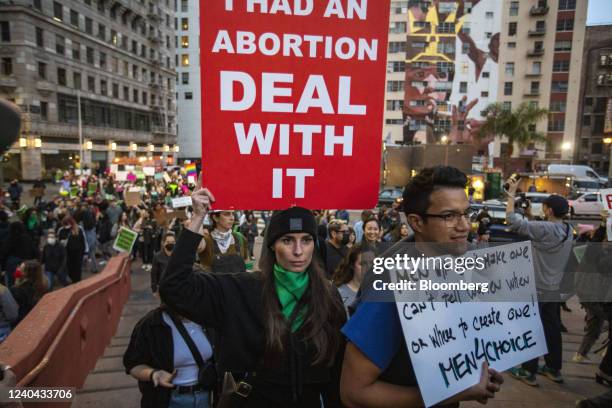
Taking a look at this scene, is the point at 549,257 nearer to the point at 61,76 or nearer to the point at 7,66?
the point at 7,66

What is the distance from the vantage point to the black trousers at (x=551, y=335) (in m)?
4.33

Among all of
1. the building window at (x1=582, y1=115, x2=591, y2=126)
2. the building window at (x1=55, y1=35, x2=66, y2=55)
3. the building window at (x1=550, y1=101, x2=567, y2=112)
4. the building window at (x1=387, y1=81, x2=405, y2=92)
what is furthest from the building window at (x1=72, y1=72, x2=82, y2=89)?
the building window at (x1=582, y1=115, x2=591, y2=126)

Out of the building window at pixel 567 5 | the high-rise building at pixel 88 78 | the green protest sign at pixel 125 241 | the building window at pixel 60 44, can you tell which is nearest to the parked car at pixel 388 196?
the green protest sign at pixel 125 241

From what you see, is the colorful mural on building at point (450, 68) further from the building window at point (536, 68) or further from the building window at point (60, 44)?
the building window at point (60, 44)

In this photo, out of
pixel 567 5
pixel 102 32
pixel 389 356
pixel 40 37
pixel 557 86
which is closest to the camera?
pixel 389 356

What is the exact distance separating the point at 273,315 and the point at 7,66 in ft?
148

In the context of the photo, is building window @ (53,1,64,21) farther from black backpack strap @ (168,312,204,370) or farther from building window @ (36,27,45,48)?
black backpack strap @ (168,312,204,370)

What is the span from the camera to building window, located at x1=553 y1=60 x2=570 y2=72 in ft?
170

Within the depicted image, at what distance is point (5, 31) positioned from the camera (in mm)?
34719

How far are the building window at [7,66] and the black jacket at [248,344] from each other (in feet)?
145

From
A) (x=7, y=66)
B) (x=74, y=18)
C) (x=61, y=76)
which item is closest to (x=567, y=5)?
(x=74, y=18)

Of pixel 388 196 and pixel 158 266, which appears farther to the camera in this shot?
pixel 388 196

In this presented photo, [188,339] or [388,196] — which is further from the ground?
[188,339]

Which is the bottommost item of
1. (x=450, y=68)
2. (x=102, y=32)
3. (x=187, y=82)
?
(x=450, y=68)
